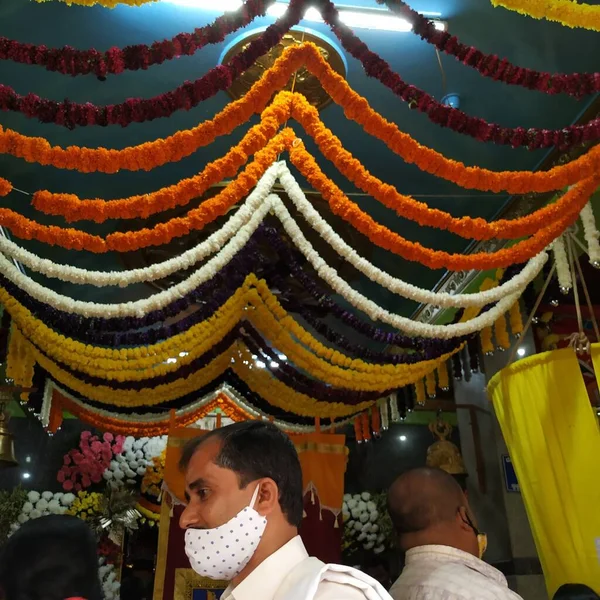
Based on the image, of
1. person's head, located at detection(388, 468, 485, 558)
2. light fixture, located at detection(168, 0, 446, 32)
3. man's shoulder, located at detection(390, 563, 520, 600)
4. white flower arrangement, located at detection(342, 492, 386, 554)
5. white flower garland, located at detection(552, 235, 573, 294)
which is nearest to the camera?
man's shoulder, located at detection(390, 563, 520, 600)

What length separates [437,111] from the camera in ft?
7.55

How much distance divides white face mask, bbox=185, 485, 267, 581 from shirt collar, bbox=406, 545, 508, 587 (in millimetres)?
945

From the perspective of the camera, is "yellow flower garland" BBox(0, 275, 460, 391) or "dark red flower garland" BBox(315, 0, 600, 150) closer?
"dark red flower garland" BBox(315, 0, 600, 150)

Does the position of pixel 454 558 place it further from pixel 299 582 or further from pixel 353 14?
pixel 353 14

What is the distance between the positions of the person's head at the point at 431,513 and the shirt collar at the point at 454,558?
3 centimetres

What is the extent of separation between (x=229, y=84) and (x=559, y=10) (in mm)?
1267

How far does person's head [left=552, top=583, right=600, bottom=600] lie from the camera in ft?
7.86

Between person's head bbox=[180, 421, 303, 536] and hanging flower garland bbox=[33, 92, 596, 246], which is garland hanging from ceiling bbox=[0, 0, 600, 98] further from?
person's head bbox=[180, 421, 303, 536]

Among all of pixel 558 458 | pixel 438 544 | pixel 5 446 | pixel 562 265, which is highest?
pixel 562 265

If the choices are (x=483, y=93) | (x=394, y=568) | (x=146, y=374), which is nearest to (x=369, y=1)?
(x=483, y=93)

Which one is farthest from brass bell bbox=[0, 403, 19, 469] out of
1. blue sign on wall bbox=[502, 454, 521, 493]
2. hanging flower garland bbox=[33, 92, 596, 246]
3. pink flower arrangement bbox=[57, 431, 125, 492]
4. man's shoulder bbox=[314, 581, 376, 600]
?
man's shoulder bbox=[314, 581, 376, 600]

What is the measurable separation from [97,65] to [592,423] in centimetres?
276

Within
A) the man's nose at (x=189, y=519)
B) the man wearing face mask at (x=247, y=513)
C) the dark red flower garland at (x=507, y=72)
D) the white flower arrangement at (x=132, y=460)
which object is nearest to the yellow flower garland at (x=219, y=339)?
the dark red flower garland at (x=507, y=72)

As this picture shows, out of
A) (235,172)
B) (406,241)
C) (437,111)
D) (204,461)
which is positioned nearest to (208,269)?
(235,172)
